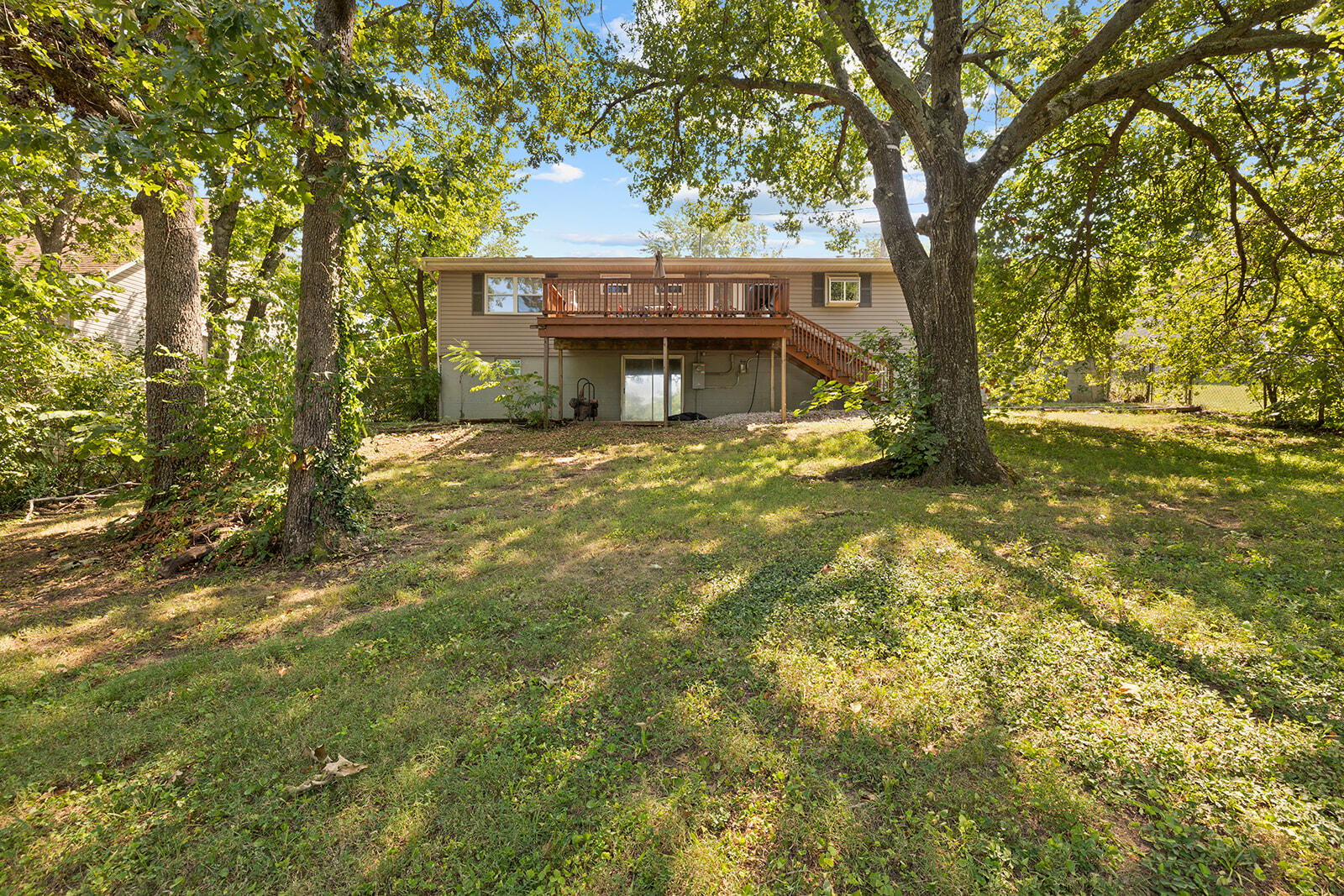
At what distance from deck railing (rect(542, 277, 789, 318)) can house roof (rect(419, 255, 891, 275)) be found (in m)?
2.54

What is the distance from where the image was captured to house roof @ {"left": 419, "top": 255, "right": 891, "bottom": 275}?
15391mm

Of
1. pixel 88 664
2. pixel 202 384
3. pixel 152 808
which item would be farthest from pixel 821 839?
pixel 202 384

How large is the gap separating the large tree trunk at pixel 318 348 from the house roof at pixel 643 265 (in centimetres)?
1060

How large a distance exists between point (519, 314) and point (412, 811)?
616 inches

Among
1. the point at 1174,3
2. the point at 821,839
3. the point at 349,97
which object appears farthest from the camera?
the point at 1174,3

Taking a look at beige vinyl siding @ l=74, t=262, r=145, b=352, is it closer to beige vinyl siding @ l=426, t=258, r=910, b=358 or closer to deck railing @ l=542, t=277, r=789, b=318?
beige vinyl siding @ l=426, t=258, r=910, b=358

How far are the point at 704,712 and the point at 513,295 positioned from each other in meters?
15.6

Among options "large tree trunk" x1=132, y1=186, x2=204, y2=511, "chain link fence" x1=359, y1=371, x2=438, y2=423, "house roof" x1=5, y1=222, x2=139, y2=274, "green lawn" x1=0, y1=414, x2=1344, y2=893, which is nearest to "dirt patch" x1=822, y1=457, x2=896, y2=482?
"green lawn" x1=0, y1=414, x2=1344, y2=893

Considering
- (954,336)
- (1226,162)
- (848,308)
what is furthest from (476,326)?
(1226,162)

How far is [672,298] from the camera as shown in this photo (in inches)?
513

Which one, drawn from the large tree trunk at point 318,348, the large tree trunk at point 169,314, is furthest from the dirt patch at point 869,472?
the large tree trunk at point 169,314

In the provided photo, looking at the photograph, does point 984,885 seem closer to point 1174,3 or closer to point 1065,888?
point 1065,888

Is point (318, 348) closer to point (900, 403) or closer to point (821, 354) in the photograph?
point (900, 403)

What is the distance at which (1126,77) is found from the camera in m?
6.33
